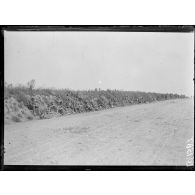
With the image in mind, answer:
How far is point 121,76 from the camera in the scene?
11.8 ft

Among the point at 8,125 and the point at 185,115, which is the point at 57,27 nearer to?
the point at 8,125

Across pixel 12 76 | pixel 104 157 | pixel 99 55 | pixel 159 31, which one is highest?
pixel 159 31

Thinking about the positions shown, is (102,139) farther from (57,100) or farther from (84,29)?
(84,29)

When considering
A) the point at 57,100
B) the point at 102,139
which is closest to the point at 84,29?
the point at 57,100

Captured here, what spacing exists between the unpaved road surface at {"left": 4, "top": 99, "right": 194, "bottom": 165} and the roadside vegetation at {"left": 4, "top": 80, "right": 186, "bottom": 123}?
0.10 metres

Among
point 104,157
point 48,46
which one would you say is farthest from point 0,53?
point 104,157

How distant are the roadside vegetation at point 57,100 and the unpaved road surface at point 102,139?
3.8 inches

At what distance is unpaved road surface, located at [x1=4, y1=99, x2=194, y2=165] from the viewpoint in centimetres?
353

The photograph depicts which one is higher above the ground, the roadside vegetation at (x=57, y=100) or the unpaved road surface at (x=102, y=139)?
the roadside vegetation at (x=57, y=100)

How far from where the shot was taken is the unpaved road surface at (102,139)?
3.53 m

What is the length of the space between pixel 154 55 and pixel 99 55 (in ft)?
2.27

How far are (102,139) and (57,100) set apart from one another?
75cm

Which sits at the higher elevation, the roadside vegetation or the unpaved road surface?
the roadside vegetation

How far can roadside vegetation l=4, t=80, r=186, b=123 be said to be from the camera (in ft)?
11.7
